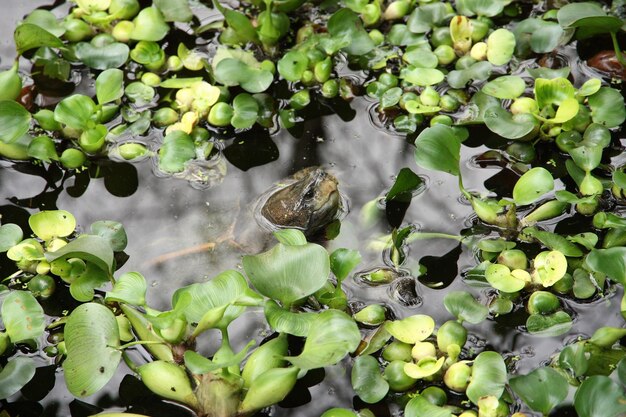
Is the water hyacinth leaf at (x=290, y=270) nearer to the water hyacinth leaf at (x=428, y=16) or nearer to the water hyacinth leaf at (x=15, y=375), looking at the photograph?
the water hyacinth leaf at (x=15, y=375)

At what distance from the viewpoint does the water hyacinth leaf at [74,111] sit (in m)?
2.48

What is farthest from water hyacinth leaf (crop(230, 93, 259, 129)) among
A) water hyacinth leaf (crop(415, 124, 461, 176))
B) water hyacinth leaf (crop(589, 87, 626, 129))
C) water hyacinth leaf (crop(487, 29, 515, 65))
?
water hyacinth leaf (crop(589, 87, 626, 129))

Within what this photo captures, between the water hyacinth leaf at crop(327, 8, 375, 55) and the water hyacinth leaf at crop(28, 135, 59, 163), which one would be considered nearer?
the water hyacinth leaf at crop(28, 135, 59, 163)

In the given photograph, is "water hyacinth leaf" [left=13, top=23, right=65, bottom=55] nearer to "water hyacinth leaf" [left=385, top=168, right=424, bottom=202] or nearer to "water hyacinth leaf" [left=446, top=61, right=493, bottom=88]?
"water hyacinth leaf" [left=385, top=168, right=424, bottom=202]

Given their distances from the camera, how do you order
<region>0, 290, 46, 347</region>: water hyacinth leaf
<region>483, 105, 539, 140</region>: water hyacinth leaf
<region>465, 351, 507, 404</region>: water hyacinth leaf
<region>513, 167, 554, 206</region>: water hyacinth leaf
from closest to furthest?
1. <region>465, 351, 507, 404</region>: water hyacinth leaf
2. <region>0, 290, 46, 347</region>: water hyacinth leaf
3. <region>513, 167, 554, 206</region>: water hyacinth leaf
4. <region>483, 105, 539, 140</region>: water hyacinth leaf

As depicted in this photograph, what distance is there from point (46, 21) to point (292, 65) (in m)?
0.94

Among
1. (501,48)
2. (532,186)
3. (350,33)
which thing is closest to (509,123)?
(532,186)

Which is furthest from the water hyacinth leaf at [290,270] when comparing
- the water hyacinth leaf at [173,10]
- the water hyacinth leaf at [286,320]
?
the water hyacinth leaf at [173,10]

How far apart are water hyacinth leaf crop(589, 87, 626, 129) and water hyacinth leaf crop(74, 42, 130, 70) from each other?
1620mm

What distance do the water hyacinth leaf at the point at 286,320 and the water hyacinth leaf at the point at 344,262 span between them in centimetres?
15

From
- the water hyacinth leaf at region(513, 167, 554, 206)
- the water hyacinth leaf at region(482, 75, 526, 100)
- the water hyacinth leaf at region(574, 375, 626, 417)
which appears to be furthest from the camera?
the water hyacinth leaf at region(482, 75, 526, 100)

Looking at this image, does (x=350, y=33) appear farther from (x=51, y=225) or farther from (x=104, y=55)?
(x=51, y=225)

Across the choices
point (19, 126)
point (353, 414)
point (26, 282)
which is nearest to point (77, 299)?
point (26, 282)

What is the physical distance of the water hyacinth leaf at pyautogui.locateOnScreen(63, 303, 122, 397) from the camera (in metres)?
1.89
